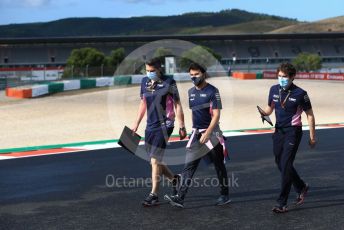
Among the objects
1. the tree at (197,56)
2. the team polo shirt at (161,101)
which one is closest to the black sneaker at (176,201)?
the team polo shirt at (161,101)

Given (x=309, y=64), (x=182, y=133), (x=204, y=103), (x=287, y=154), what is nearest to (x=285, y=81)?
(x=287, y=154)

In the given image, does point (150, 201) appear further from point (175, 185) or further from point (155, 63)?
point (155, 63)

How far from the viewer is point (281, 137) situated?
6.33 meters

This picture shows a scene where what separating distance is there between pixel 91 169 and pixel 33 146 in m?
3.62

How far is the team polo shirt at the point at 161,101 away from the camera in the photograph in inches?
262

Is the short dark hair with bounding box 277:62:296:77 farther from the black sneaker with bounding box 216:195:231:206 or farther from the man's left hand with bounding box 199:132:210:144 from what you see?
the black sneaker with bounding box 216:195:231:206

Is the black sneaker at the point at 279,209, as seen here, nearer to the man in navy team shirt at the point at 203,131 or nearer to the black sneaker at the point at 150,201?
the man in navy team shirt at the point at 203,131

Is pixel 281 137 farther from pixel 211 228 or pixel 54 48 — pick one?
pixel 54 48

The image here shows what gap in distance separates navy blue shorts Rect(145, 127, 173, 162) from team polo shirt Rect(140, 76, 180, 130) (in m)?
0.06

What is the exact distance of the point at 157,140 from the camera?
262 inches

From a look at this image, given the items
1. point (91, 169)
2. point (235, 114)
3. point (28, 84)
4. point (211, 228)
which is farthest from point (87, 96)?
point (211, 228)

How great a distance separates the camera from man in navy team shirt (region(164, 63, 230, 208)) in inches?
254

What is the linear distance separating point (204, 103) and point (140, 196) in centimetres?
166

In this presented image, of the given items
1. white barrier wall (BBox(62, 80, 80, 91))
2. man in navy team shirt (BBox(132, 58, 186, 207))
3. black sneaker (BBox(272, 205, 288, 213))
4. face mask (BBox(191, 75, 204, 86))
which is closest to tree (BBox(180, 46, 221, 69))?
face mask (BBox(191, 75, 204, 86))
